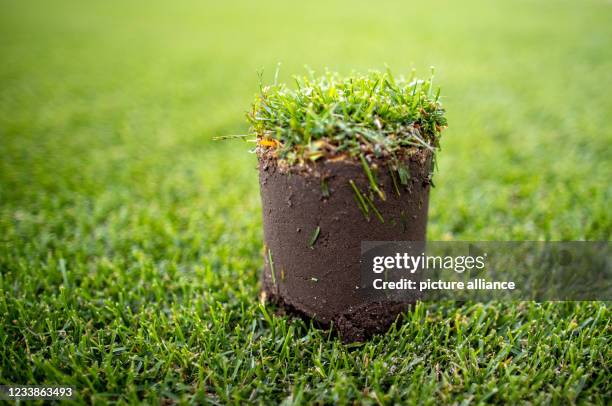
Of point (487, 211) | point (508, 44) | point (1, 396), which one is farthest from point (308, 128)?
point (508, 44)

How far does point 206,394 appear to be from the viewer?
69.0 inches

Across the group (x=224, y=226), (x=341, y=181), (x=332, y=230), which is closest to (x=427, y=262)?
(x=332, y=230)

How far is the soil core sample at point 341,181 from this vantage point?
1704mm

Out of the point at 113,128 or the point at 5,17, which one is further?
the point at 5,17

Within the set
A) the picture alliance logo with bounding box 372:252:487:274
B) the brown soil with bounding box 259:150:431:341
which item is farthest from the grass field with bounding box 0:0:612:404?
the picture alliance logo with bounding box 372:252:487:274

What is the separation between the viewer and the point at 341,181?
1.71 m

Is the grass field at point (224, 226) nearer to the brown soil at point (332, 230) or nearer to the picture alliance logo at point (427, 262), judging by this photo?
the brown soil at point (332, 230)

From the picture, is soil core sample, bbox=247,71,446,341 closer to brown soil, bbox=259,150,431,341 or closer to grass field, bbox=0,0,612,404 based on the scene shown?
brown soil, bbox=259,150,431,341

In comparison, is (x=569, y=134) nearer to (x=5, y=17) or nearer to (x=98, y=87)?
(x=98, y=87)

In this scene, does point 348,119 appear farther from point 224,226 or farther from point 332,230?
point 224,226

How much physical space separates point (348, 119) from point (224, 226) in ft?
5.68

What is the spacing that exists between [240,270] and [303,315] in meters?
0.65

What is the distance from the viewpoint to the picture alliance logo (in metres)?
1.89

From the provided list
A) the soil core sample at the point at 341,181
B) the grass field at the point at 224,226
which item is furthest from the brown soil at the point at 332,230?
the grass field at the point at 224,226
